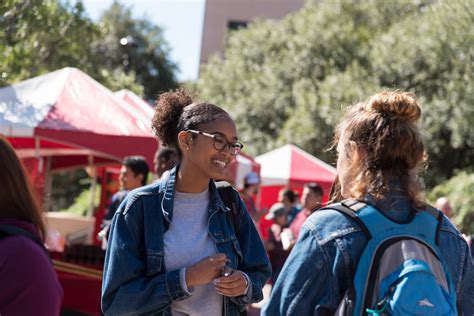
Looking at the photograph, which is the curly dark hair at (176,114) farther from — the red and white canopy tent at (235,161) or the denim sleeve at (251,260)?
the red and white canopy tent at (235,161)

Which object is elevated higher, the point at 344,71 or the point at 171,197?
the point at 344,71

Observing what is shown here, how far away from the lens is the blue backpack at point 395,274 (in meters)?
2.37

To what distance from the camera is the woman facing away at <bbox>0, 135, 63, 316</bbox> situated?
238 cm

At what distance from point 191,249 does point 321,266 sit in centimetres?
97

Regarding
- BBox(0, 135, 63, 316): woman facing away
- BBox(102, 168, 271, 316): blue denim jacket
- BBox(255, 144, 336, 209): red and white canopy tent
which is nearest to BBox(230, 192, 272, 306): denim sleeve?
BBox(102, 168, 271, 316): blue denim jacket

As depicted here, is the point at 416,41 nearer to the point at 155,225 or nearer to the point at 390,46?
the point at 390,46

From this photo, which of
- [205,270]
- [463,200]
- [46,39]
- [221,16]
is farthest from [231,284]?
[221,16]

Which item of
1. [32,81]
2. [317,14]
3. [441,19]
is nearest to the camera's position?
[32,81]

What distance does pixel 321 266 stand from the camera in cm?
246

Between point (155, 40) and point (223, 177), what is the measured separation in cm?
3634

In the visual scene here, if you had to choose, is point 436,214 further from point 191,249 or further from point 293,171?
point 293,171

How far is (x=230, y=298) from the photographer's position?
131 inches

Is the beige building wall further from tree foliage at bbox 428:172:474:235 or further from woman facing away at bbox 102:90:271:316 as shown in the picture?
woman facing away at bbox 102:90:271:316

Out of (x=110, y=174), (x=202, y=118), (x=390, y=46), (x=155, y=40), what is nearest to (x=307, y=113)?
(x=390, y=46)
